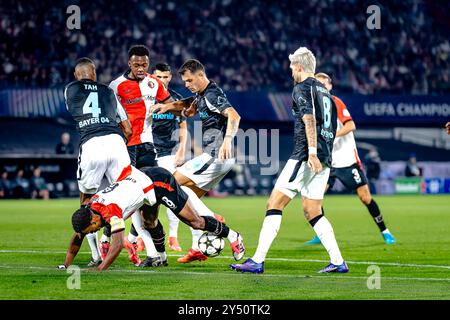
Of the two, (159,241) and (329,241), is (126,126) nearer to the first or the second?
(159,241)

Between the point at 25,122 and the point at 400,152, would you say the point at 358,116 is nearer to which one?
the point at 400,152

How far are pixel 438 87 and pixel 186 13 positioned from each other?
11.2m

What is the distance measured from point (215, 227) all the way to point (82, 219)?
1791 millimetres

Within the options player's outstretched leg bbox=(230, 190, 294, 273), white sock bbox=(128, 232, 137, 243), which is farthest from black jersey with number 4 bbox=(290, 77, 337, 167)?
white sock bbox=(128, 232, 137, 243)

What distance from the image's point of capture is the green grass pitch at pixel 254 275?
742 centimetres

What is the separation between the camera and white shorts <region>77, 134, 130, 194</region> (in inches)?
379

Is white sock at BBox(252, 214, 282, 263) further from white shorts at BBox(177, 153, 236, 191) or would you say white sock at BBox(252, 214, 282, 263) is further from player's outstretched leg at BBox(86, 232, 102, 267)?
player's outstretched leg at BBox(86, 232, 102, 267)

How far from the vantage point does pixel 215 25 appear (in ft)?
115

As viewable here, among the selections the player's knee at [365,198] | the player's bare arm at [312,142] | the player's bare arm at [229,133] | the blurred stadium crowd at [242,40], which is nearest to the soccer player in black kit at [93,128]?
the player's bare arm at [229,133]

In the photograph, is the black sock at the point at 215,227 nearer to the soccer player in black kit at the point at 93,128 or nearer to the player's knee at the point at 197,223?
the player's knee at the point at 197,223

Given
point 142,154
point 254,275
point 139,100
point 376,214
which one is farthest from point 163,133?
point 254,275

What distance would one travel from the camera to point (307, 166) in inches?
363

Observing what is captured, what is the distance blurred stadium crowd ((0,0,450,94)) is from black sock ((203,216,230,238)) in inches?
847

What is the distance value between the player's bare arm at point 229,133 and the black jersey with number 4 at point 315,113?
0.83 meters
